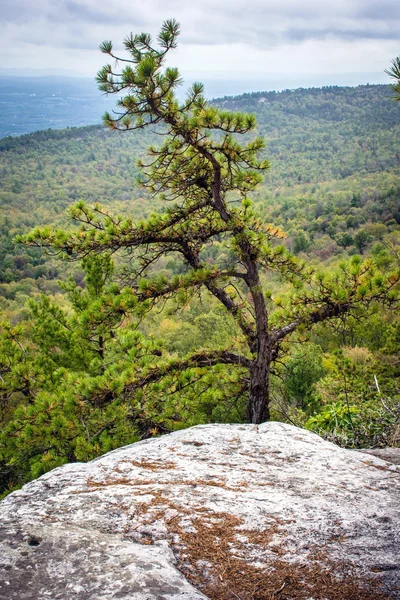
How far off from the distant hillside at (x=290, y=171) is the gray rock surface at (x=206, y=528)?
43411mm

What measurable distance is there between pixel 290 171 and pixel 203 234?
340 feet

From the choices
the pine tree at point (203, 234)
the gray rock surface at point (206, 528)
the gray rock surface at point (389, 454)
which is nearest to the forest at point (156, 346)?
the pine tree at point (203, 234)

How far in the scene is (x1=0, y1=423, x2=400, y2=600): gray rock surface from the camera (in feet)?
5.46

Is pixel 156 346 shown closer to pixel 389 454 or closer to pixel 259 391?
pixel 259 391

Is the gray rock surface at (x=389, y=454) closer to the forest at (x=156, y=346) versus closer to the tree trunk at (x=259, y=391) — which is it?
the forest at (x=156, y=346)

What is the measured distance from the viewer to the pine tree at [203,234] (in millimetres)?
→ 4430

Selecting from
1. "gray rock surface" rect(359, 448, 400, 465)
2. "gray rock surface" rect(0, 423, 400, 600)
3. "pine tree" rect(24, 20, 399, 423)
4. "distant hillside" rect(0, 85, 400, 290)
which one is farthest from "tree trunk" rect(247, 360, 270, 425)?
"distant hillside" rect(0, 85, 400, 290)

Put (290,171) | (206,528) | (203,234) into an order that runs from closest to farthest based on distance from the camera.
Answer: (206,528) < (203,234) < (290,171)

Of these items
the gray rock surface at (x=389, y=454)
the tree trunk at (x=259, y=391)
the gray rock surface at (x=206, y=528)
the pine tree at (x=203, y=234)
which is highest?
the pine tree at (x=203, y=234)

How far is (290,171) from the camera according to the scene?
102 metres

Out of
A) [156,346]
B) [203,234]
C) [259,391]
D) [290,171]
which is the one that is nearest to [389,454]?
[259,391]

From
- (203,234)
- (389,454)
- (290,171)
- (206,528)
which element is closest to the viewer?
(206,528)

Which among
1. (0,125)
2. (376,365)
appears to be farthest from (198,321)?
(0,125)

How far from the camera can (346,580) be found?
5.82ft
